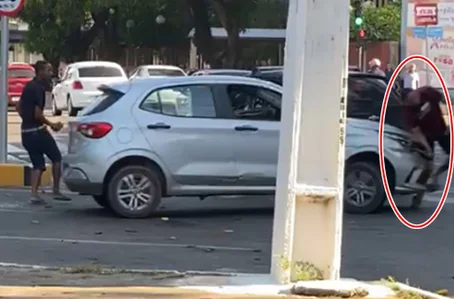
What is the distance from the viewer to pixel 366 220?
1365 centimetres

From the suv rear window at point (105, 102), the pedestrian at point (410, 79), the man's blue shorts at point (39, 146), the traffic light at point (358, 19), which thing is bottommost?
the man's blue shorts at point (39, 146)

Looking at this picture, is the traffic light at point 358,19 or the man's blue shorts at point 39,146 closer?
the man's blue shorts at point 39,146

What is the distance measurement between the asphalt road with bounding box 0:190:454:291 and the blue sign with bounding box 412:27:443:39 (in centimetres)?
2308

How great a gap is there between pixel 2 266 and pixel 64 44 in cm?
4756

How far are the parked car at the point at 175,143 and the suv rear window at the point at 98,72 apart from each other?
23372mm

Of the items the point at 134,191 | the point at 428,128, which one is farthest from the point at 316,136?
the point at 428,128

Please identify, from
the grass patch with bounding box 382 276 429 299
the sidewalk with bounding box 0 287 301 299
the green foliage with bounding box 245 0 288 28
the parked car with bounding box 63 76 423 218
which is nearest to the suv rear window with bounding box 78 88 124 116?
the parked car with bounding box 63 76 423 218

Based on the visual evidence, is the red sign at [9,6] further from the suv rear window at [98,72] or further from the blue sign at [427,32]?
the blue sign at [427,32]

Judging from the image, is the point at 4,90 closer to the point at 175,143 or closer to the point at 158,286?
the point at 175,143

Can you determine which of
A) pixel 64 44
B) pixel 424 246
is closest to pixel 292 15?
pixel 424 246

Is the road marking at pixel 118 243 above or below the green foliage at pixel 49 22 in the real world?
below

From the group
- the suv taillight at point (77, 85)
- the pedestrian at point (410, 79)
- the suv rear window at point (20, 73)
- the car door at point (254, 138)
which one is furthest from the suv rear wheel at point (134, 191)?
the suv rear window at point (20, 73)

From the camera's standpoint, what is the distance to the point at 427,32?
3788 centimetres

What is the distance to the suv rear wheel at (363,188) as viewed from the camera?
13891mm
